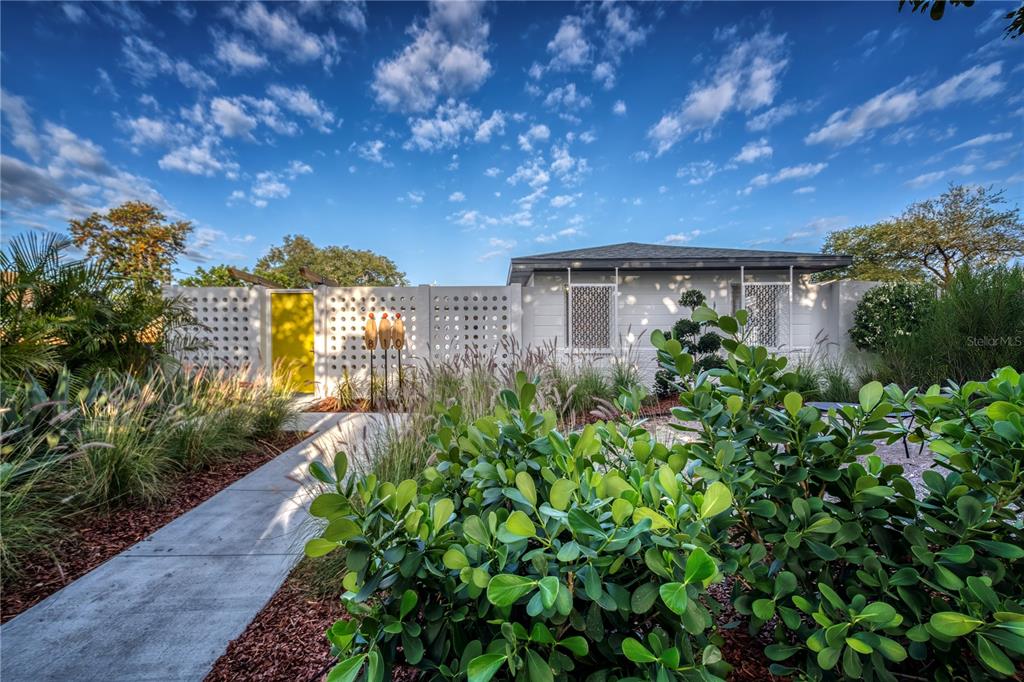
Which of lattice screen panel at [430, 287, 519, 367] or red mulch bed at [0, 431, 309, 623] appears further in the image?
lattice screen panel at [430, 287, 519, 367]

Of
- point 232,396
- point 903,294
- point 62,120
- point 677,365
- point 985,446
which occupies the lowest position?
point 232,396

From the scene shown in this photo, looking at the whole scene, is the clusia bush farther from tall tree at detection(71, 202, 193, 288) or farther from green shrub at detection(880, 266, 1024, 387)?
tall tree at detection(71, 202, 193, 288)

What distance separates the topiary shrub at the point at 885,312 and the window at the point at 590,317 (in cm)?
480

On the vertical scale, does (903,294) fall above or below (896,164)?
below

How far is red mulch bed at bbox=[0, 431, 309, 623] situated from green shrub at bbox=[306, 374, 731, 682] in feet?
7.61

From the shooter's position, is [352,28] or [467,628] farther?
[352,28]

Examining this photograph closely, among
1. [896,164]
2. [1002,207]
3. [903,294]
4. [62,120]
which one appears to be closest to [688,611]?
[903,294]

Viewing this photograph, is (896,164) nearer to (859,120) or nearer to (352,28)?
(859,120)

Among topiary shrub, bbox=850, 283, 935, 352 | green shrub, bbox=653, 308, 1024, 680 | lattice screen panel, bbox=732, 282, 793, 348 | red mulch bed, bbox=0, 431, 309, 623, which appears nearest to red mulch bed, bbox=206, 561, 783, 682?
green shrub, bbox=653, 308, 1024, 680

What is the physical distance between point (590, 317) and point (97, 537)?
8141 millimetres

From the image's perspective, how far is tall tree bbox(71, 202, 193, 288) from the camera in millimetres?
17188

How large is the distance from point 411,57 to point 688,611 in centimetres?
846

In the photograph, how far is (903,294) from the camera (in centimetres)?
766

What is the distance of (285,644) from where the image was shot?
58.0 inches
